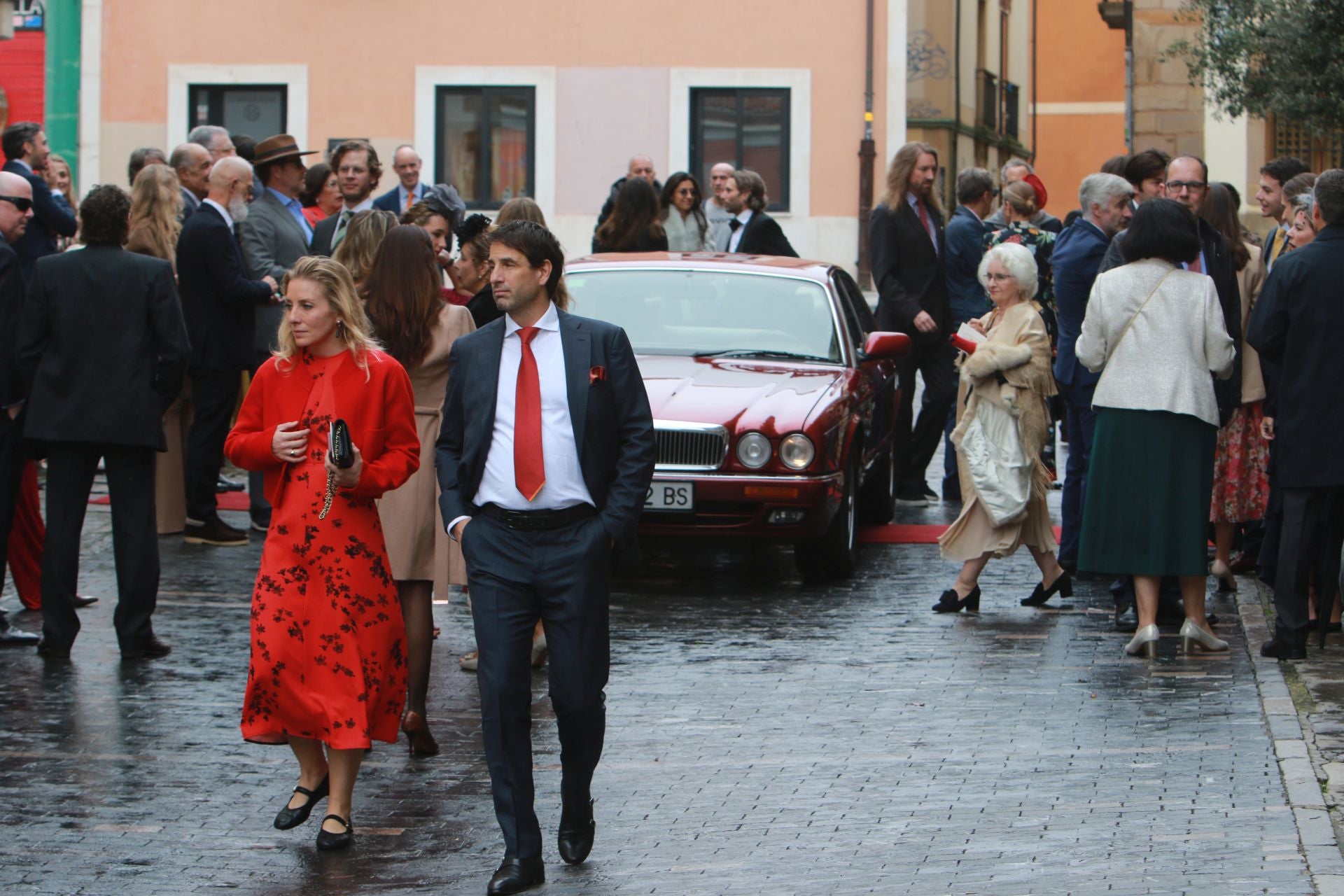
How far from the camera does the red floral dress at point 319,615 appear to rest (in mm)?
6043

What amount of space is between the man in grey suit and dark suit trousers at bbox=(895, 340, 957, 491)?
3.98m

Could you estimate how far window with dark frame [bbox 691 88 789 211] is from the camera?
96.0ft

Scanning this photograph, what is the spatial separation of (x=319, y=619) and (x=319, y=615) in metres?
0.01

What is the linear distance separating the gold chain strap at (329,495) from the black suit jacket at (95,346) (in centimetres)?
269

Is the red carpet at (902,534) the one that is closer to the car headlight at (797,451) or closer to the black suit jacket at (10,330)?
the car headlight at (797,451)

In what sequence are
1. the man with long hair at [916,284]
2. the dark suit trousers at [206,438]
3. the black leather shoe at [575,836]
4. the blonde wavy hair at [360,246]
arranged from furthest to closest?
the man with long hair at [916,284], the dark suit trousers at [206,438], the blonde wavy hair at [360,246], the black leather shoe at [575,836]

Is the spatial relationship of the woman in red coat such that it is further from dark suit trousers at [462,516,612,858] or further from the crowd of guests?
the crowd of guests

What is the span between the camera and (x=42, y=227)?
10992 mm

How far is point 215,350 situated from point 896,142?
1840cm

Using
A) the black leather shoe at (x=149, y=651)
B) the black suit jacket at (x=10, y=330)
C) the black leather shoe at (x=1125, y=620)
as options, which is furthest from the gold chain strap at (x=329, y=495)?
the black leather shoe at (x=1125, y=620)

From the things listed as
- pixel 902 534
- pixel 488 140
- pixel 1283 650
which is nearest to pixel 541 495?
pixel 1283 650

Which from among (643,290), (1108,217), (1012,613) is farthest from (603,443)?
(643,290)

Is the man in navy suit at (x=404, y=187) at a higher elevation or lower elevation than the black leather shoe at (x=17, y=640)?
higher

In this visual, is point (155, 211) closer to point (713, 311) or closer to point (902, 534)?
point (713, 311)
